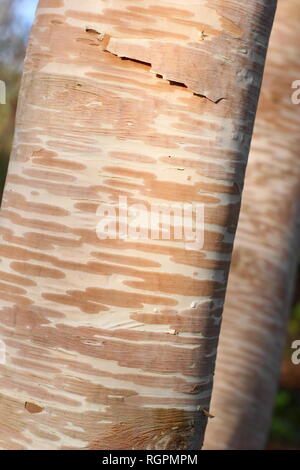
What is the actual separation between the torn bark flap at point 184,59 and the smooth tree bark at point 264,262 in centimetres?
197

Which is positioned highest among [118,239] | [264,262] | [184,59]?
[184,59]

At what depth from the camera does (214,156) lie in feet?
5.02

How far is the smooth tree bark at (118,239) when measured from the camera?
1.47 metres

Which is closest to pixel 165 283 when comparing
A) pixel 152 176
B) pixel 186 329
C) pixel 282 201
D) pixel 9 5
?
pixel 186 329

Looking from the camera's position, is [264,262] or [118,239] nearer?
[118,239]

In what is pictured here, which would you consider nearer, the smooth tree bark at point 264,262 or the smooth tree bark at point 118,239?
the smooth tree bark at point 118,239

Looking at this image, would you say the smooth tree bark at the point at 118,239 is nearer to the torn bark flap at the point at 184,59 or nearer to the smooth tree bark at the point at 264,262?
the torn bark flap at the point at 184,59

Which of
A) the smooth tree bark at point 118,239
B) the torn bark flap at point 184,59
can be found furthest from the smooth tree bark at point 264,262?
the torn bark flap at point 184,59

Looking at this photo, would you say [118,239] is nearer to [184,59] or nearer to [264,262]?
[184,59]

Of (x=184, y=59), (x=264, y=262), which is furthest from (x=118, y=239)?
(x=264, y=262)

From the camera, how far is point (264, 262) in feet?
11.2

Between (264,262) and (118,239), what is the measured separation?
80.3 inches

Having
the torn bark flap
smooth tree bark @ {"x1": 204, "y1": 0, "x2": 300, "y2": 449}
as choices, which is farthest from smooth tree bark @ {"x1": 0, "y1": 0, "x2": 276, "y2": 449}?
smooth tree bark @ {"x1": 204, "y1": 0, "x2": 300, "y2": 449}

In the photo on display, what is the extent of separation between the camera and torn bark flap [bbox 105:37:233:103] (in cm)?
150
